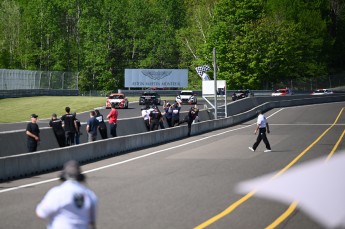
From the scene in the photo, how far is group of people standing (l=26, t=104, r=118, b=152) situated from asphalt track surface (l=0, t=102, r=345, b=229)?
57.8 inches

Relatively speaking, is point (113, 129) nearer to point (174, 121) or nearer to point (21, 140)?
point (21, 140)

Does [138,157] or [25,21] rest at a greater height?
[25,21]

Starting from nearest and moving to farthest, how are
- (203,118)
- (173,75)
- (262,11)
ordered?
1. (203,118)
2. (173,75)
3. (262,11)

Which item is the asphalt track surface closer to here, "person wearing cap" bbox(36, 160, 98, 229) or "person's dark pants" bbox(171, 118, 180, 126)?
"person's dark pants" bbox(171, 118, 180, 126)

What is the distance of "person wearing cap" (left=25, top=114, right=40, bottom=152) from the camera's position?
23.7 m

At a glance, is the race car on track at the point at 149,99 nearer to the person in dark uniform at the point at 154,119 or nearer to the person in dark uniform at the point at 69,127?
the person in dark uniform at the point at 154,119

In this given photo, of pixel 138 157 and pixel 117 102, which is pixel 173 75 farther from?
pixel 138 157

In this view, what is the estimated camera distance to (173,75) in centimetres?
9362

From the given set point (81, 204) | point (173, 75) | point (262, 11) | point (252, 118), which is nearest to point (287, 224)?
point (81, 204)

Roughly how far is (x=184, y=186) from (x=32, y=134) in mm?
6644

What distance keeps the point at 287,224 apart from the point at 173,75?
8037cm

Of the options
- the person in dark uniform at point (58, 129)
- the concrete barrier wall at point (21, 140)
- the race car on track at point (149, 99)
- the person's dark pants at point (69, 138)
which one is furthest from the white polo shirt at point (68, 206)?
the race car on track at point (149, 99)

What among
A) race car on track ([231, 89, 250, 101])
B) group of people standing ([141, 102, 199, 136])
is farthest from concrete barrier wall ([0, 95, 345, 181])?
race car on track ([231, 89, 250, 101])

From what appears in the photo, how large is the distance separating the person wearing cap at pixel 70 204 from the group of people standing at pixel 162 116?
29273 millimetres
